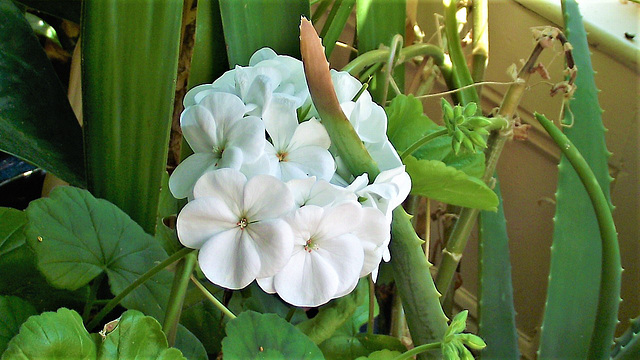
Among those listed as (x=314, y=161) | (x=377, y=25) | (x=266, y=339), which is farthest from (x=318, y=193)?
(x=377, y=25)

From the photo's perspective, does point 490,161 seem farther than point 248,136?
Yes

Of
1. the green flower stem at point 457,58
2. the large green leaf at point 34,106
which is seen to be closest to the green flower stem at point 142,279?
the large green leaf at point 34,106

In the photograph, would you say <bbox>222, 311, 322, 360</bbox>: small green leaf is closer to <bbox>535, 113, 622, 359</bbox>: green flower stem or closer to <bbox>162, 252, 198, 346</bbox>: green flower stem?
<bbox>162, 252, 198, 346</bbox>: green flower stem

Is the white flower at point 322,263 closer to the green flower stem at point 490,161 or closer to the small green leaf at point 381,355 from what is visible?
the small green leaf at point 381,355

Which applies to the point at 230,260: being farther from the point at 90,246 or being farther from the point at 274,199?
the point at 90,246

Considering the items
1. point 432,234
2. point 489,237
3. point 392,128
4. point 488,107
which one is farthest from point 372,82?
point 432,234

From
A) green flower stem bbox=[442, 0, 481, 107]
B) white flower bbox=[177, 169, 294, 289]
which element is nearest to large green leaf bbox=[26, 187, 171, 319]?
white flower bbox=[177, 169, 294, 289]
